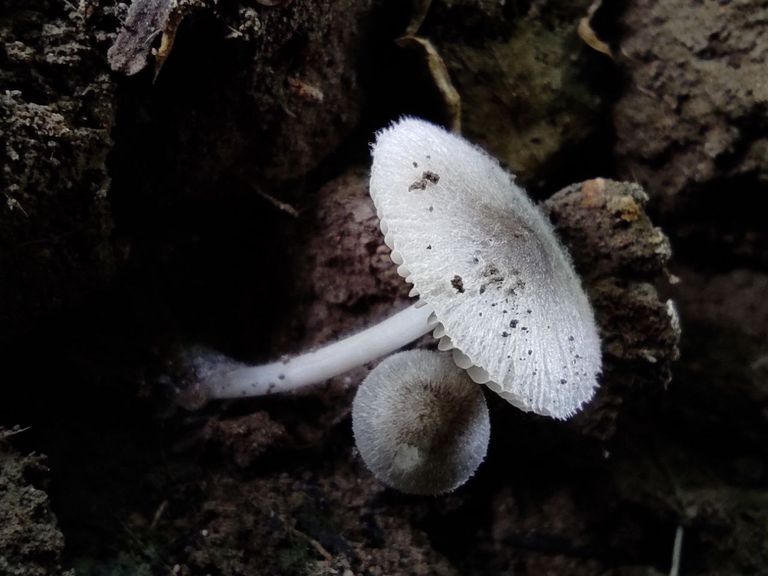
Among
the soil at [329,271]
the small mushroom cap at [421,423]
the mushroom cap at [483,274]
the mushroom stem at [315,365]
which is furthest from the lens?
the mushroom stem at [315,365]

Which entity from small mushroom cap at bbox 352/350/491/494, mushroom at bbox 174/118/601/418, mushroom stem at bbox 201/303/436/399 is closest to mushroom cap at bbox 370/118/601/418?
mushroom at bbox 174/118/601/418

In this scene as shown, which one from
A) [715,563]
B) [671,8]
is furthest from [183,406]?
[671,8]

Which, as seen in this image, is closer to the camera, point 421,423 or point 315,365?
point 421,423

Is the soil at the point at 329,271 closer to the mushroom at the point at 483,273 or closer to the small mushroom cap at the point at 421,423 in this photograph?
the small mushroom cap at the point at 421,423

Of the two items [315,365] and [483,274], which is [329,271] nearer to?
[315,365]

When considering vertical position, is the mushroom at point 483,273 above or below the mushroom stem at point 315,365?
above

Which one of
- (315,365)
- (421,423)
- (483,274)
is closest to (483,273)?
(483,274)

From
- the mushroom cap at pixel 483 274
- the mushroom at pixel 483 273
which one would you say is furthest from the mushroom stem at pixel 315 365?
the mushroom cap at pixel 483 274

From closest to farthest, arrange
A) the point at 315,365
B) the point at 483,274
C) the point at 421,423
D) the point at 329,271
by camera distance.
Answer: the point at 483,274
the point at 421,423
the point at 315,365
the point at 329,271
